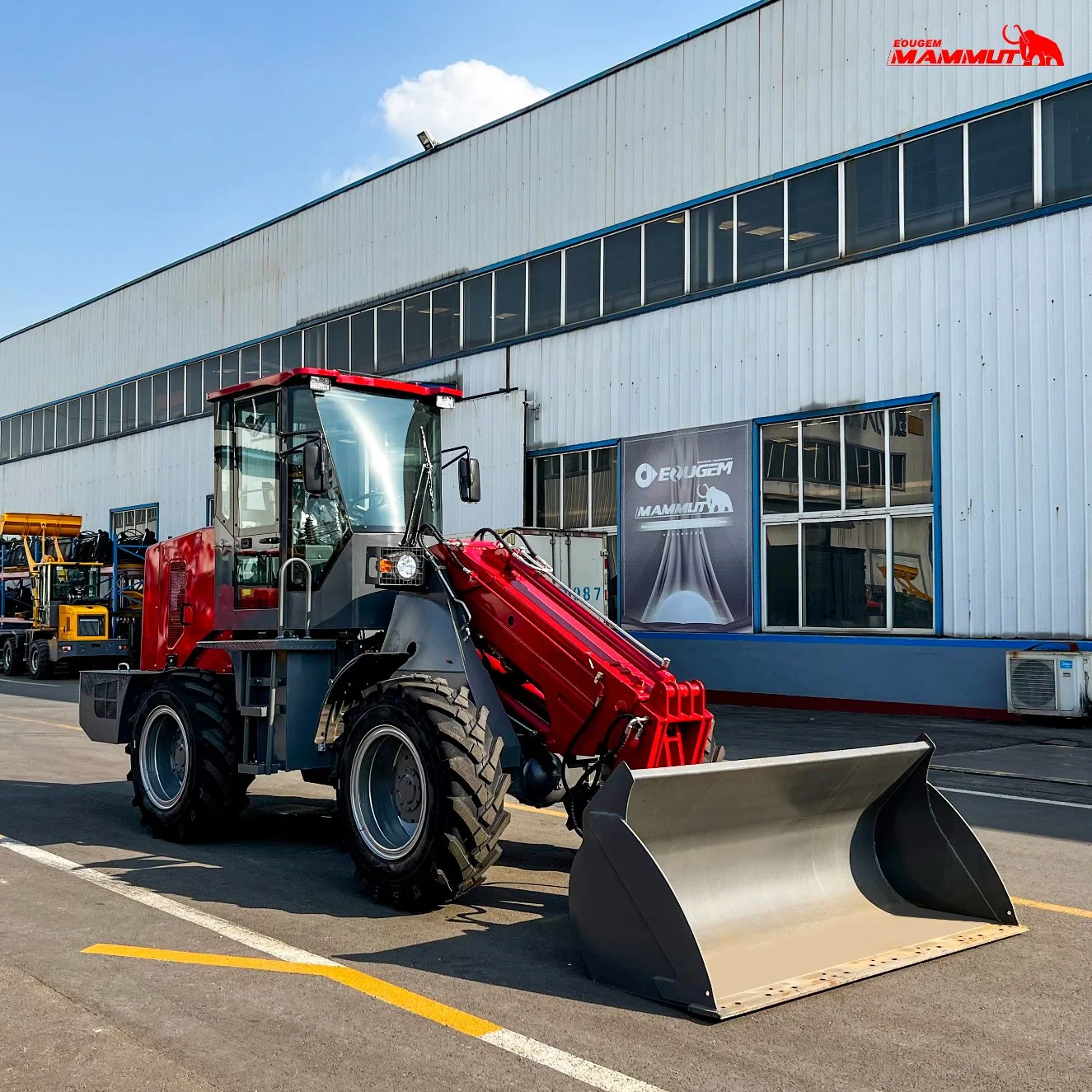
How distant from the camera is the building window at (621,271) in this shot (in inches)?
889

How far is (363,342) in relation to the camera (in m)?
28.9

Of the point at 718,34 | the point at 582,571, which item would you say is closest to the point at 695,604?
the point at 582,571

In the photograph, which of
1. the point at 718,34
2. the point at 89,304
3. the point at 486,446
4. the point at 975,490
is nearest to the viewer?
the point at 975,490

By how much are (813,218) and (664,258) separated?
124 inches

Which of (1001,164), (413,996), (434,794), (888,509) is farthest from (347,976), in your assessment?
(1001,164)

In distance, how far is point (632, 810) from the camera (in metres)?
5.21

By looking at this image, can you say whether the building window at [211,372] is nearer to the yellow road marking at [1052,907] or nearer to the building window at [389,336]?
the building window at [389,336]

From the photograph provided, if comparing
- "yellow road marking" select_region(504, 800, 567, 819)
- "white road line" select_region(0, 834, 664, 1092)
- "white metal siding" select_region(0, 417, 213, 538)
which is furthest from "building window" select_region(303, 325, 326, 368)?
"white road line" select_region(0, 834, 664, 1092)

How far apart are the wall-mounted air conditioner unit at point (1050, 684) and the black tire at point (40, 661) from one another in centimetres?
2104

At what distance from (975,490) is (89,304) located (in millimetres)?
31941

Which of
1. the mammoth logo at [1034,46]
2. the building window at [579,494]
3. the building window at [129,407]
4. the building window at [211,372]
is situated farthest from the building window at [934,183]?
the building window at [129,407]

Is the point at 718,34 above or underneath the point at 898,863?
above

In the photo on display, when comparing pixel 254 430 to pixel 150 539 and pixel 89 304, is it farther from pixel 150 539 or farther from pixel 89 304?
pixel 89 304

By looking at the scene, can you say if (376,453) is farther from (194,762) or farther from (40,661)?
(40,661)
